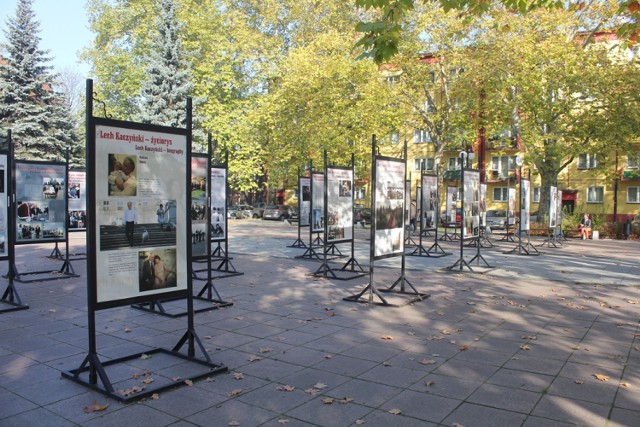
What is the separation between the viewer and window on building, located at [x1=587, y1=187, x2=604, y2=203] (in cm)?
4403

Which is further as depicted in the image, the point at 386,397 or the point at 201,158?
the point at 201,158

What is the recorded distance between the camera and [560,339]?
687 centimetres

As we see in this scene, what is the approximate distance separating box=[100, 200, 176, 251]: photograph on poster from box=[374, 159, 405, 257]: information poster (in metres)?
4.64

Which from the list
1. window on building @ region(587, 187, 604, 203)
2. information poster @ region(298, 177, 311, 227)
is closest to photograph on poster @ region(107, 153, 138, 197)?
information poster @ region(298, 177, 311, 227)

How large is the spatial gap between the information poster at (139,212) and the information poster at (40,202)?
755 cm

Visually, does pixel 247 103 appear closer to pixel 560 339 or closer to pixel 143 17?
pixel 143 17

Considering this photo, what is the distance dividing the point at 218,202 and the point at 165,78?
24.8 m

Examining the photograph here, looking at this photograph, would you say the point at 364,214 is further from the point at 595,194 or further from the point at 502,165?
the point at 595,194

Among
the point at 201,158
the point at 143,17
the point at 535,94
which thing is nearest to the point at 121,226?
the point at 201,158

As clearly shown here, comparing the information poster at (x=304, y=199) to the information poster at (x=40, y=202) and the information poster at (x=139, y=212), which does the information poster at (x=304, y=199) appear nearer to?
the information poster at (x=40, y=202)

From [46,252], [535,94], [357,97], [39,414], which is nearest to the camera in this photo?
[39,414]

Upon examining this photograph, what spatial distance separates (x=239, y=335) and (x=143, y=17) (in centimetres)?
4294

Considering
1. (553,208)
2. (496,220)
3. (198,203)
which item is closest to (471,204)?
(198,203)

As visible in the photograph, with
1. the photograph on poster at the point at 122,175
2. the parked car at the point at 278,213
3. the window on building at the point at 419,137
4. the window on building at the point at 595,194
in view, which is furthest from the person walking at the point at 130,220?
the window on building at the point at 419,137
